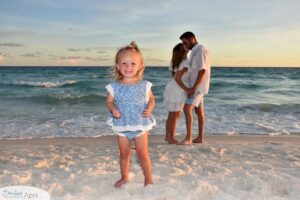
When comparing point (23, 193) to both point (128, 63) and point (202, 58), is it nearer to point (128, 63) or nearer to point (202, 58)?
point (128, 63)

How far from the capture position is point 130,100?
3.35m

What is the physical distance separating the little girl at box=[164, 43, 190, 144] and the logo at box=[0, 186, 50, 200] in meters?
2.88

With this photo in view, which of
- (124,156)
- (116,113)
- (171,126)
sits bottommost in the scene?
(171,126)

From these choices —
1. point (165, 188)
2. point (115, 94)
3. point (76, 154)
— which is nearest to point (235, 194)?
point (165, 188)

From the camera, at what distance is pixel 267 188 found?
3.46 metres

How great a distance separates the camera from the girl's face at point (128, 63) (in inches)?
128

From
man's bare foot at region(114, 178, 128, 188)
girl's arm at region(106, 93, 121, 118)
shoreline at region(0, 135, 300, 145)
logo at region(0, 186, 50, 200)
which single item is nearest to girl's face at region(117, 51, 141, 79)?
girl's arm at region(106, 93, 121, 118)

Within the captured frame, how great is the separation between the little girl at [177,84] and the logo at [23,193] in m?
2.88

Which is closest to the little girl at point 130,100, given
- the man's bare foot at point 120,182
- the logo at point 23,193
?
the man's bare foot at point 120,182

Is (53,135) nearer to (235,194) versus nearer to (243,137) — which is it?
(243,137)

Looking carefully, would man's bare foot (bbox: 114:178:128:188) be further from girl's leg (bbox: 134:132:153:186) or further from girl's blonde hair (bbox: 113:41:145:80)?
girl's blonde hair (bbox: 113:41:145:80)

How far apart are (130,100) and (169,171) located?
3.62 ft

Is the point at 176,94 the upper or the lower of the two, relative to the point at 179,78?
lower

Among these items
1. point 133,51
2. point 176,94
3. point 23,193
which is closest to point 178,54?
point 176,94
